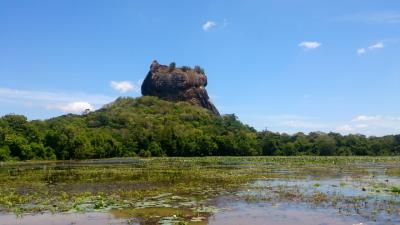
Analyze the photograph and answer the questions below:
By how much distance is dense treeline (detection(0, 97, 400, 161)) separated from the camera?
351 ft

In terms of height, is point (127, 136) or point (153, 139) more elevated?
point (127, 136)

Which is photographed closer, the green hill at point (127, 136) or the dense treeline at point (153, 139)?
the green hill at point (127, 136)

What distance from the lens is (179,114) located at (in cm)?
16938

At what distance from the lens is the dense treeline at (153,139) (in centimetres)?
10688

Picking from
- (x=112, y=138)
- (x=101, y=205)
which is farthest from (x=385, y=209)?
(x=112, y=138)

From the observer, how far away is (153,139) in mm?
126875

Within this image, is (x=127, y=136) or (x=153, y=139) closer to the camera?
(x=153, y=139)

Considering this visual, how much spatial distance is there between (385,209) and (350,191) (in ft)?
23.3

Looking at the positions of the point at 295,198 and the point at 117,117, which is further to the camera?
the point at 117,117

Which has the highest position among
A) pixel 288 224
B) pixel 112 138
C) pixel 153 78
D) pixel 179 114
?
pixel 153 78

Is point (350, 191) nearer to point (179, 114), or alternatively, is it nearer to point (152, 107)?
point (179, 114)

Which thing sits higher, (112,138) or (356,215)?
(112,138)

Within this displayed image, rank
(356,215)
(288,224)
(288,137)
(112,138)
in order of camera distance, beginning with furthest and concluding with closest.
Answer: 1. (288,137)
2. (112,138)
3. (356,215)
4. (288,224)

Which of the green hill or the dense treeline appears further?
the dense treeline
